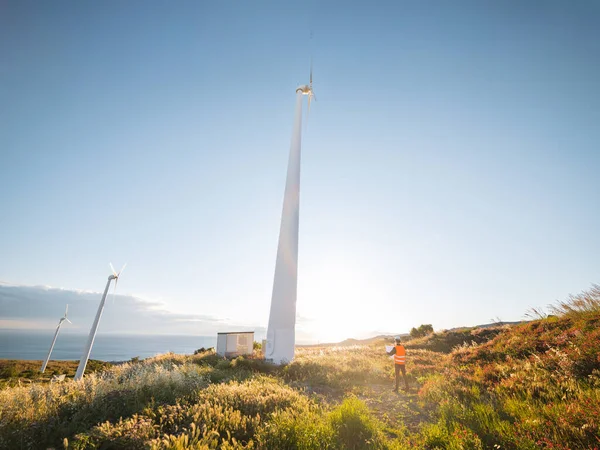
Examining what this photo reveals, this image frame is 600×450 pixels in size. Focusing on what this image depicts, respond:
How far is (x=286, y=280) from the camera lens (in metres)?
18.2

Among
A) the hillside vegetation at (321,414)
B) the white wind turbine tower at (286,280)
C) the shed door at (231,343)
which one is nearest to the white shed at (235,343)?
the shed door at (231,343)

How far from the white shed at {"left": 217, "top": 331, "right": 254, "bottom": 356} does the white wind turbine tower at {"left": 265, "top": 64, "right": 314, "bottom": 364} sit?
19.7ft

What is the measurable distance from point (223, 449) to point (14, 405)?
5.29 meters

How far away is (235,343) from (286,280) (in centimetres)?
927

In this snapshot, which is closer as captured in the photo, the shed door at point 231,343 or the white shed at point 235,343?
the white shed at point 235,343

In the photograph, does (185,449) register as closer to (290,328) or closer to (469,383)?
(469,383)

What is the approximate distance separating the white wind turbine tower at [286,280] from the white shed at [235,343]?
5.99 meters

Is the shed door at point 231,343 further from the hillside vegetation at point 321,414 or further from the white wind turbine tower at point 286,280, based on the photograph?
the hillside vegetation at point 321,414

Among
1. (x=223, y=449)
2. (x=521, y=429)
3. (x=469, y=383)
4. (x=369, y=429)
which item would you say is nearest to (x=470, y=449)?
(x=521, y=429)

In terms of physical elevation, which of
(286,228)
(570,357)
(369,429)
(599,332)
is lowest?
(369,429)

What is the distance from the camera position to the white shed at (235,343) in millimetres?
22359

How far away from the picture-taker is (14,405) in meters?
6.00

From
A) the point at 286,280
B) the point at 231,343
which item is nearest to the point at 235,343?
the point at 231,343

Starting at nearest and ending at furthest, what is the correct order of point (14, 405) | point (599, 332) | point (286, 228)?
point (14, 405), point (599, 332), point (286, 228)
